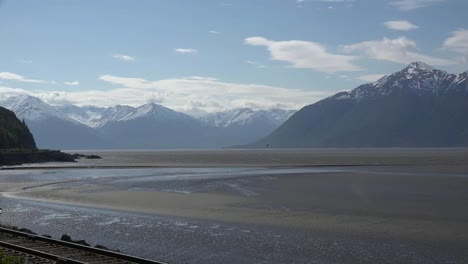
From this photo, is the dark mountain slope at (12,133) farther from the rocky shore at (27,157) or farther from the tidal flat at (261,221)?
the tidal flat at (261,221)

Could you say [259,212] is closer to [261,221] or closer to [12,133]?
[261,221]

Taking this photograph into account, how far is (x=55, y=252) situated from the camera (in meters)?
21.3

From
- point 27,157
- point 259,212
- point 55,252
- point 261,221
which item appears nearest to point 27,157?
point 27,157

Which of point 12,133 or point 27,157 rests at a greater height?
point 12,133

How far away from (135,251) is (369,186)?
3860cm

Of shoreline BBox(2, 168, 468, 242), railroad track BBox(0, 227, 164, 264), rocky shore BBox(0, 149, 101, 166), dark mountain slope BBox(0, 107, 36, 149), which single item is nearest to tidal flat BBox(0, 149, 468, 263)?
shoreline BBox(2, 168, 468, 242)

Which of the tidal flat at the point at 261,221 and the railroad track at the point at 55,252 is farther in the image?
the tidal flat at the point at 261,221

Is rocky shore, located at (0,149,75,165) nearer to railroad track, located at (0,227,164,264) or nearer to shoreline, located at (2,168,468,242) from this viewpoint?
shoreline, located at (2,168,468,242)

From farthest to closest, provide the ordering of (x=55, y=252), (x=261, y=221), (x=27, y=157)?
(x=27, y=157)
(x=261, y=221)
(x=55, y=252)

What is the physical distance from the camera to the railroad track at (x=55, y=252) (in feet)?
63.9


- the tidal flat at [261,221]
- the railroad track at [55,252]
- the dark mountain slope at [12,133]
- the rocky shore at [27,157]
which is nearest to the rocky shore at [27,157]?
the rocky shore at [27,157]

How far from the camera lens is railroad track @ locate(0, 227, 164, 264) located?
19469 millimetres

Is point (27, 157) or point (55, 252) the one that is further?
point (27, 157)

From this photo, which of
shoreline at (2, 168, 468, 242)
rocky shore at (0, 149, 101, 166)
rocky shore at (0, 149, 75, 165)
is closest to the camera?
shoreline at (2, 168, 468, 242)
